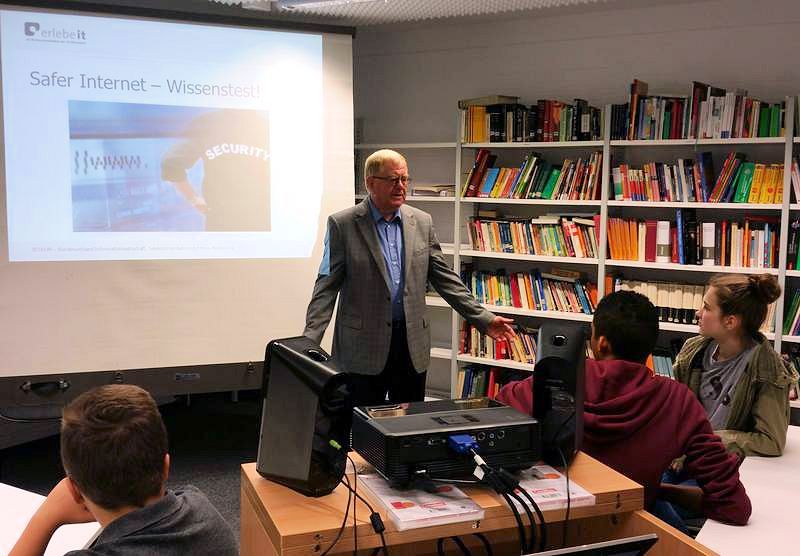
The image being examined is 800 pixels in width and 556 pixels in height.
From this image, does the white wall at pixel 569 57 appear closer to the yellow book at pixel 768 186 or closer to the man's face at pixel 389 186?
the yellow book at pixel 768 186

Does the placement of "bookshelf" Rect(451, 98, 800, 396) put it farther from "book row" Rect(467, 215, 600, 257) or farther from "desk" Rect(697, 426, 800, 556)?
"desk" Rect(697, 426, 800, 556)

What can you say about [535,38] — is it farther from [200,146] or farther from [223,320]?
[223,320]

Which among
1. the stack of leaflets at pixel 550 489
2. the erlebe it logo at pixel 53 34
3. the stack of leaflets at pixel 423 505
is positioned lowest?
the stack of leaflets at pixel 550 489

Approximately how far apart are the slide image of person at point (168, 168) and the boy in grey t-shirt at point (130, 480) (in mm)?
2733

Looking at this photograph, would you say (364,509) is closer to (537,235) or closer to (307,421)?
(307,421)

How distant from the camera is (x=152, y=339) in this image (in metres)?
3.97

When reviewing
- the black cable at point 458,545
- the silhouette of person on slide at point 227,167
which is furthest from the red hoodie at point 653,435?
the silhouette of person on slide at point 227,167

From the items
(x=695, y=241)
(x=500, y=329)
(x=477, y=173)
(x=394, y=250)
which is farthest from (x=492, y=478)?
(x=477, y=173)

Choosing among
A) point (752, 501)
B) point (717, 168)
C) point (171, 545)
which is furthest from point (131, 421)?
point (717, 168)

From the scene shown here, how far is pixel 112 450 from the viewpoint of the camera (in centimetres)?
132

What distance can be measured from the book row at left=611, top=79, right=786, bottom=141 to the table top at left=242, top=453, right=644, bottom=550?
296cm

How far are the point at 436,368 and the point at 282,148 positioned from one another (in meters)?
2.12

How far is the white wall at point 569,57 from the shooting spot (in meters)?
4.27

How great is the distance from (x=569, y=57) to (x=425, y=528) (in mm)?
4140
